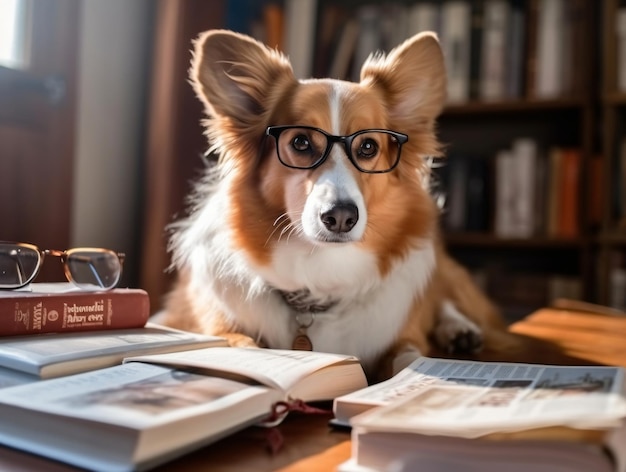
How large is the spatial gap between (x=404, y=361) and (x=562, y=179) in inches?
69.8

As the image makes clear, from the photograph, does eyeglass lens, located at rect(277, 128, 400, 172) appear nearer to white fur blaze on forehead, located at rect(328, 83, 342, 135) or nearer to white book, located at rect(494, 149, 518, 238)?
white fur blaze on forehead, located at rect(328, 83, 342, 135)

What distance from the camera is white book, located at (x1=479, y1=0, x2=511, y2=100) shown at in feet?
8.93

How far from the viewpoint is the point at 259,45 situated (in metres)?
1.31

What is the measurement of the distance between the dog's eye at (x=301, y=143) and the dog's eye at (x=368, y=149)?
95mm

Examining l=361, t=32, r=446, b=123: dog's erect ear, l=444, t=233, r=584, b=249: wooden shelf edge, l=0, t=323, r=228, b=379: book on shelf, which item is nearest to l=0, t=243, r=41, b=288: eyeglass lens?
l=0, t=323, r=228, b=379: book on shelf

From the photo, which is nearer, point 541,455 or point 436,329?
point 541,455

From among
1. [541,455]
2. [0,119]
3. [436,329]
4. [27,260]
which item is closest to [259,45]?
[27,260]

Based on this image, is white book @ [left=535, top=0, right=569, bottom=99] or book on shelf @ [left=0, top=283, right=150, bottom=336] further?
white book @ [left=535, top=0, right=569, bottom=99]

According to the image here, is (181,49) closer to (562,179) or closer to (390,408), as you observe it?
(562,179)

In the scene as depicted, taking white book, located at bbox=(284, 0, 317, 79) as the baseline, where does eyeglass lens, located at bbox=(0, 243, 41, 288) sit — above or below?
below

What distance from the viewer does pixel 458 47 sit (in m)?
2.79

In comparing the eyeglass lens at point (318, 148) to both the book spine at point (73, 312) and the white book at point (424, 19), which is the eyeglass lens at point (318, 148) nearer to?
the book spine at point (73, 312)

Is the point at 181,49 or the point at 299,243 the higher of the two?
the point at 181,49

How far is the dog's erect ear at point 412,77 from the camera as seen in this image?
4.43 ft
